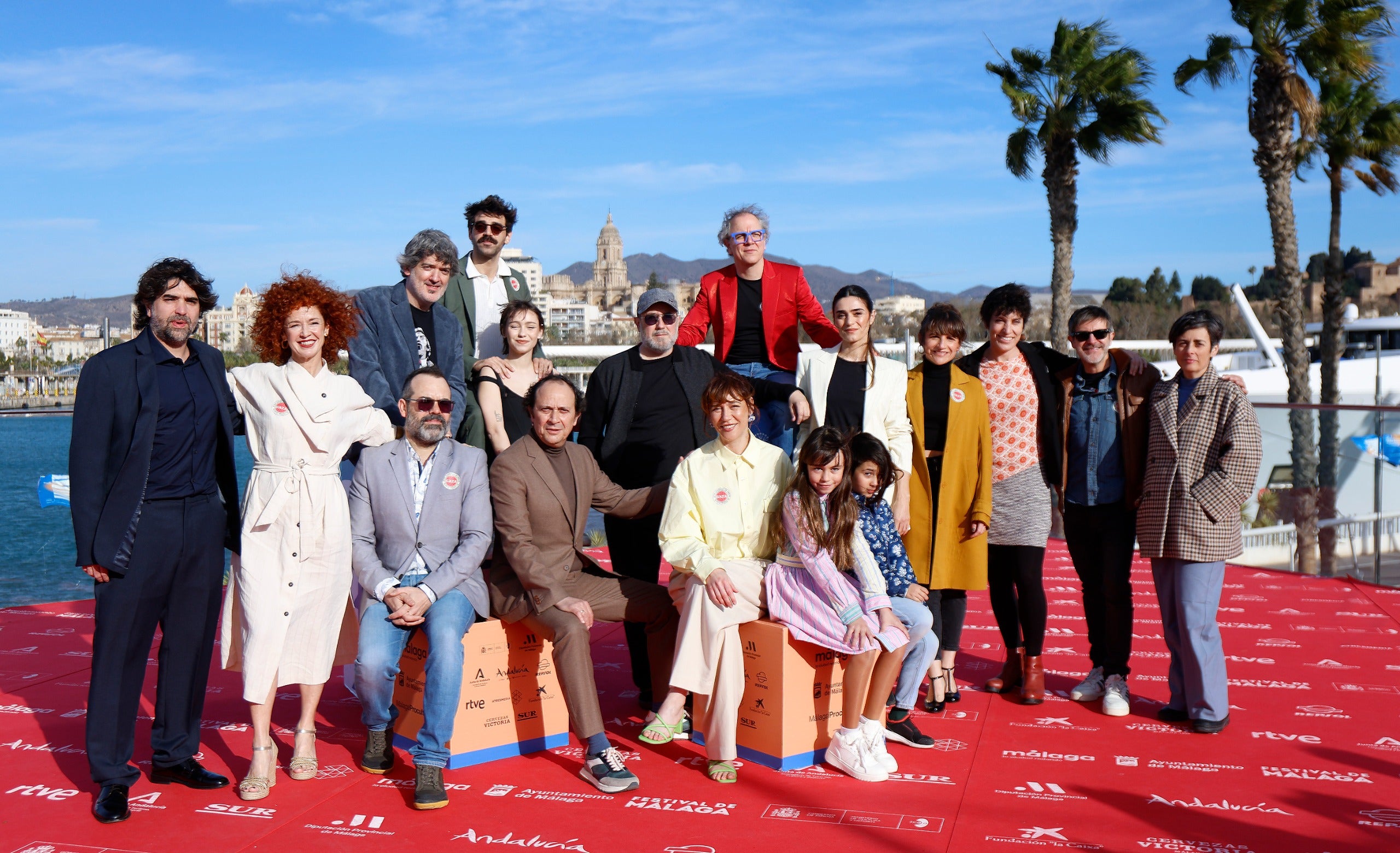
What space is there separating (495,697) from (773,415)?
169 centimetres

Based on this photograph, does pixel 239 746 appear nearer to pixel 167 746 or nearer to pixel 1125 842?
pixel 167 746

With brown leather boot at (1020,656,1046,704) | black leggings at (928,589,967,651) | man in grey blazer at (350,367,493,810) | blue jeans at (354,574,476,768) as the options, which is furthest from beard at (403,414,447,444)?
brown leather boot at (1020,656,1046,704)

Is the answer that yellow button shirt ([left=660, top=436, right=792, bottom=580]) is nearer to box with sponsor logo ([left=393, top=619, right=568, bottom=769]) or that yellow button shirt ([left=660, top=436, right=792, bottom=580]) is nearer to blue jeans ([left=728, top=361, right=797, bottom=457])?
blue jeans ([left=728, top=361, right=797, bottom=457])

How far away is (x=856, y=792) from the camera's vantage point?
373cm

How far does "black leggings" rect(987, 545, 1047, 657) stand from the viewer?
4738mm

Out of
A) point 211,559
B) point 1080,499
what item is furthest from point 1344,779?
point 211,559

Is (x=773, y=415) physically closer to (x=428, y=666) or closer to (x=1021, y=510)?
(x=1021, y=510)

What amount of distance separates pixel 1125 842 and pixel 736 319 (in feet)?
8.65

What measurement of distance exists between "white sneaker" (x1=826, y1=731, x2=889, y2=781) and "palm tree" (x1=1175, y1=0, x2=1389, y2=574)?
1425 cm

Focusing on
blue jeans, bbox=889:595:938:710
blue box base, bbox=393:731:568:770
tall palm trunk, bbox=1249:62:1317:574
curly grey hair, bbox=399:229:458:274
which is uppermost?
tall palm trunk, bbox=1249:62:1317:574

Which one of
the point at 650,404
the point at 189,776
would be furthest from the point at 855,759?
the point at 189,776

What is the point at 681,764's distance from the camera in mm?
4051

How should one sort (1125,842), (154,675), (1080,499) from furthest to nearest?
(154,675) < (1080,499) < (1125,842)

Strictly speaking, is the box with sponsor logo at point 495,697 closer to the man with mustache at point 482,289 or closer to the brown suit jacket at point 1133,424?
the man with mustache at point 482,289
